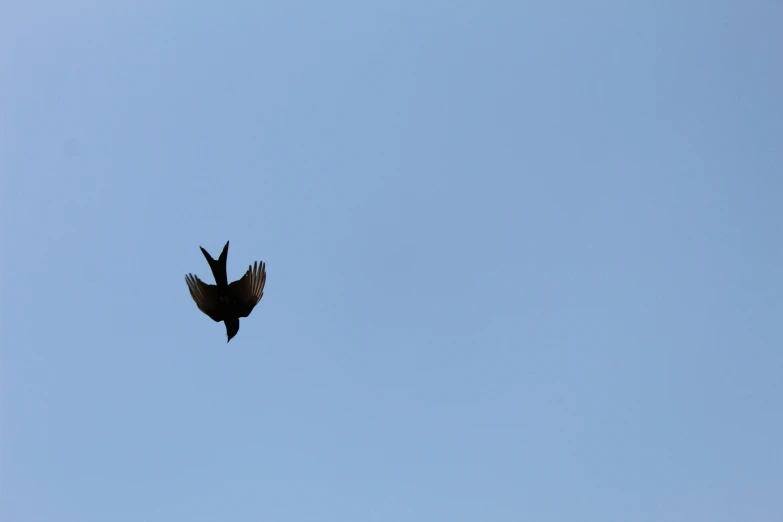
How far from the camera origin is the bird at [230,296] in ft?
42.5

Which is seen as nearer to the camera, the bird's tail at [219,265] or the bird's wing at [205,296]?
the bird's tail at [219,265]

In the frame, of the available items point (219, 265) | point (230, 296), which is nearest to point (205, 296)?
point (230, 296)

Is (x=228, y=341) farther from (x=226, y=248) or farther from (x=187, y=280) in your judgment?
(x=226, y=248)

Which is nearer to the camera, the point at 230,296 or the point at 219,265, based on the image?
the point at 219,265

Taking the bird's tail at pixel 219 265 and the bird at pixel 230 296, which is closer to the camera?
the bird's tail at pixel 219 265

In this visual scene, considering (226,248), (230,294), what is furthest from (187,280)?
(226,248)

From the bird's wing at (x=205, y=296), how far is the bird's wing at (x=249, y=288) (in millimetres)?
477

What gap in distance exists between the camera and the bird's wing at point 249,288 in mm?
12945

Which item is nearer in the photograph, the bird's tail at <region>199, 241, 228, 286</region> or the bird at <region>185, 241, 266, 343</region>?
the bird's tail at <region>199, 241, 228, 286</region>

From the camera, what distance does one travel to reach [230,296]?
13.1m

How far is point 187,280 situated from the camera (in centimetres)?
1305

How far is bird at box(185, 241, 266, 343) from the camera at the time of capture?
42.5 feet

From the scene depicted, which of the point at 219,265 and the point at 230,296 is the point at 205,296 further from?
the point at 219,265

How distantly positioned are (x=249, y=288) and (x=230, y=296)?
0.54m
